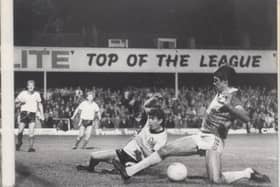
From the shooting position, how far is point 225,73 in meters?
6.72

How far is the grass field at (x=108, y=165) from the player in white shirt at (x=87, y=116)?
91 millimetres

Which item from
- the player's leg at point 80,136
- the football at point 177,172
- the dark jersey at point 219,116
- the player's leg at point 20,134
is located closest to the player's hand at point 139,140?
the football at point 177,172

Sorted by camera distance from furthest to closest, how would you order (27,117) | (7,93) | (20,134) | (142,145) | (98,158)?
(142,145), (98,158), (27,117), (20,134), (7,93)

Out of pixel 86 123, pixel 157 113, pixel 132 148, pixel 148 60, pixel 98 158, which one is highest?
pixel 148 60

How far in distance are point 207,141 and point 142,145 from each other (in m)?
0.81

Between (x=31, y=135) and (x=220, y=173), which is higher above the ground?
(x=31, y=135)

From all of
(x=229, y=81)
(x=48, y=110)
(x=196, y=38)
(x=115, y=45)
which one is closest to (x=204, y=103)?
(x=229, y=81)

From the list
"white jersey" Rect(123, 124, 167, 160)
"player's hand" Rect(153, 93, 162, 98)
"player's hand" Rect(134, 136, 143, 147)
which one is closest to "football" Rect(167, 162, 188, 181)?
"white jersey" Rect(123, 124, 167, 160)

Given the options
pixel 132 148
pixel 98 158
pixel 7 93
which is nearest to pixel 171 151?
pixel 132 148

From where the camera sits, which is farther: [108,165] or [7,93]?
[108,165]

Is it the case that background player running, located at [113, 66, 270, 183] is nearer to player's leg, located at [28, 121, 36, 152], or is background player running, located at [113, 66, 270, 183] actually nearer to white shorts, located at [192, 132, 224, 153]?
white shorts, located at [192, 132, 224, 153]

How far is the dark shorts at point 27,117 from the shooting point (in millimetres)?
6445

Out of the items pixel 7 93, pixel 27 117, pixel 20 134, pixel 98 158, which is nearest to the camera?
pixel 7 93

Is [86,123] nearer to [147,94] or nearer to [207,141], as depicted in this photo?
[147,94]
